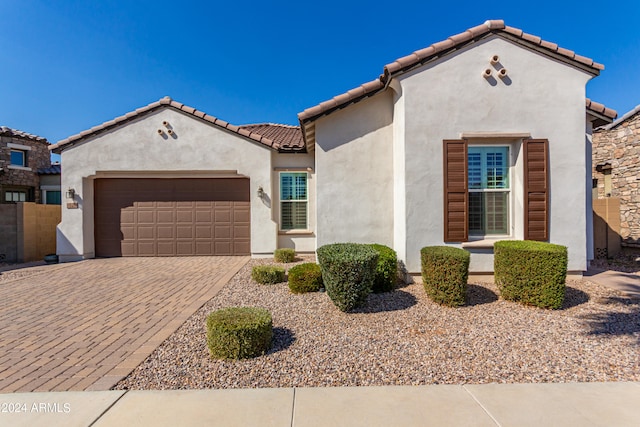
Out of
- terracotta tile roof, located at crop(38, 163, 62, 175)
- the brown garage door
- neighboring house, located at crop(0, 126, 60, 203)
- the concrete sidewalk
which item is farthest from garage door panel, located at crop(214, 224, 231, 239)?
neighboring house, located at crop(0, 126, 60, 203)

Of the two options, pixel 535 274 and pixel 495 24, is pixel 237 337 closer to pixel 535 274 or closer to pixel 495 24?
pixel 535 274

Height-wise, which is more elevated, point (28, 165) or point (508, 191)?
point (28, 165)

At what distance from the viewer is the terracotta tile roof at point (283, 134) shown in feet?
36.2

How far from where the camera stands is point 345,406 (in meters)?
2.81

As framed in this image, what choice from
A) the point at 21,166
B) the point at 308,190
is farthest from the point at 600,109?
the point at 21,166

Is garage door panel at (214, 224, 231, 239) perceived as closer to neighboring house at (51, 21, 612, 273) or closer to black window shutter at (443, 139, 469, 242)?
neighboring house at (51, 21, 612, 273)

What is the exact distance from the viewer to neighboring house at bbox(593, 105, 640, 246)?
11.3 metres

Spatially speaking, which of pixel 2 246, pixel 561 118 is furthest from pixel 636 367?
pixel 2 246

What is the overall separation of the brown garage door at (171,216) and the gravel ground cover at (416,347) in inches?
224

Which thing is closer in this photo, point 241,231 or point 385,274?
point 385,274

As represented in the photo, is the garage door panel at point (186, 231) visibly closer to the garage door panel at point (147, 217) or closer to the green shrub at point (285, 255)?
the garage door panel at point (147, 217)

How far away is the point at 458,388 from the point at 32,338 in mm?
5703

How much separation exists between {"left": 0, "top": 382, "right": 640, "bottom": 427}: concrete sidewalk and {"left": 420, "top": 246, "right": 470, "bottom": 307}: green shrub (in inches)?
86.7

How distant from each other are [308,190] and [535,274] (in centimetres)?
749
